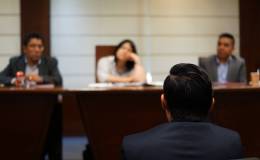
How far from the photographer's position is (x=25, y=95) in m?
3.16

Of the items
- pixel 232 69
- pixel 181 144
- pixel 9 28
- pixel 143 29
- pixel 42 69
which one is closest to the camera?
pixel 181 144

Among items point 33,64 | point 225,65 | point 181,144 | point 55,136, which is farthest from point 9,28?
point 181,144

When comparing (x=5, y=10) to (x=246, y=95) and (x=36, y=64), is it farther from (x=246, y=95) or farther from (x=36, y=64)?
(x=246, y=95)

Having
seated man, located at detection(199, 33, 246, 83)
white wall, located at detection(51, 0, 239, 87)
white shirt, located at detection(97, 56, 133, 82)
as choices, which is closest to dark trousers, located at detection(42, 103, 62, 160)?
white shirt, located at detection(97, 56, 133, 82)

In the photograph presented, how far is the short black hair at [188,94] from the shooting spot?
1.45m

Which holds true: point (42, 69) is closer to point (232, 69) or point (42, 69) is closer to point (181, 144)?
point (232, 69)

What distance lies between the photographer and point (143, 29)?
5.66 m

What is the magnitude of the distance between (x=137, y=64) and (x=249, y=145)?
1.55 m

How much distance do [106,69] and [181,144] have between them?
10.2ft

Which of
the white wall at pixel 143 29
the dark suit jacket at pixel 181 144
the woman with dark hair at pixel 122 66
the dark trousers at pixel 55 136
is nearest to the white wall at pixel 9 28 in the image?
the white wall at pixel 143 29

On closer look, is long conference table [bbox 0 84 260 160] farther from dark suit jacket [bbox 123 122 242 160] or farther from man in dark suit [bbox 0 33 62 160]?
dark suit jacket [bbox 123 122 242 160]

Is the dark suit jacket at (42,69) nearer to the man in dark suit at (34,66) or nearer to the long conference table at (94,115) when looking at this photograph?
the man in dark suit at (34,66)

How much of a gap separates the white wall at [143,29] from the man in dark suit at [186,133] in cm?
407

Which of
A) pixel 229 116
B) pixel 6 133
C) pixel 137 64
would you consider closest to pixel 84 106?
pixel 6 133
